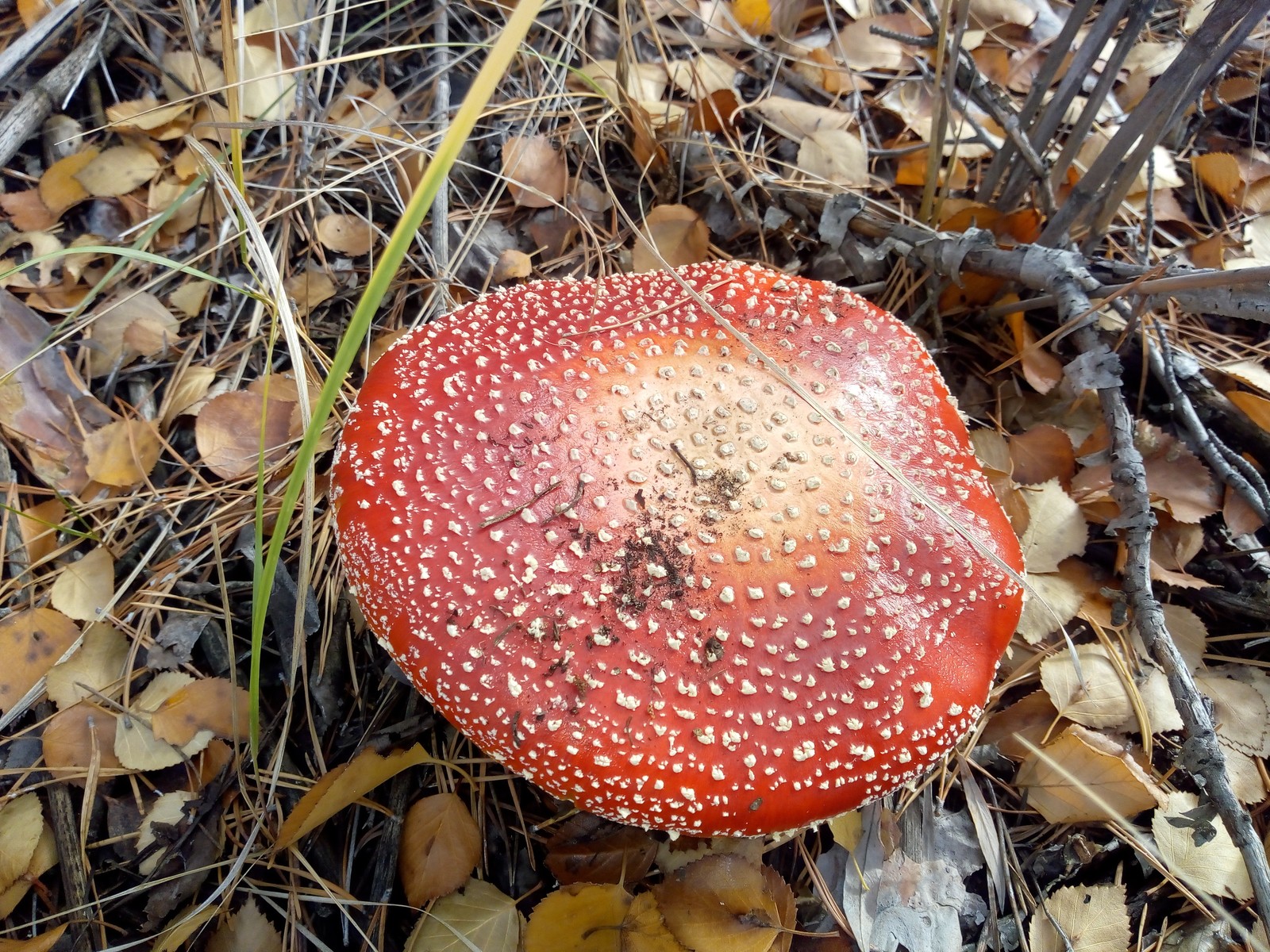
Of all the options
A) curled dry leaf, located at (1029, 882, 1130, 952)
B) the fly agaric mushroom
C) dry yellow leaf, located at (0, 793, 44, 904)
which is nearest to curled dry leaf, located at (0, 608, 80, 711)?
dry yellow leaf, located at (0, 793, 44, 904)

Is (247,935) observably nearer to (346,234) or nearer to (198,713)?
(198,713)

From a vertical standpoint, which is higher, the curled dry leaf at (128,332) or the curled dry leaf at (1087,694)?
the curled dry leaf at (128,332)

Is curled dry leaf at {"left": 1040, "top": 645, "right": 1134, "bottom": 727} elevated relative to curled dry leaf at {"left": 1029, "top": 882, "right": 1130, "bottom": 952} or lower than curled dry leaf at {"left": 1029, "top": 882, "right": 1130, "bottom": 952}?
elevated

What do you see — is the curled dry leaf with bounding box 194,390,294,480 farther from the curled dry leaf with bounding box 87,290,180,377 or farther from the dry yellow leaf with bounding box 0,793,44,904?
the dry yellow leaf with bounding box 0,793,44,904

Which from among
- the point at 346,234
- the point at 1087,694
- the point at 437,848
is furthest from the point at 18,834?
the point at 1087,694

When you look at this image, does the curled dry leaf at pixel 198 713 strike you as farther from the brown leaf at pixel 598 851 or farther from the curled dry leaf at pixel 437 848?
the brown leaf at pixel 598 851

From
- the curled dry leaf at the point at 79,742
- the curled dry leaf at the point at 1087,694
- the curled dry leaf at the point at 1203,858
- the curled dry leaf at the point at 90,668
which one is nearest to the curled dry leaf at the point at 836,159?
the curled dry leaf at the point at 1087,694
